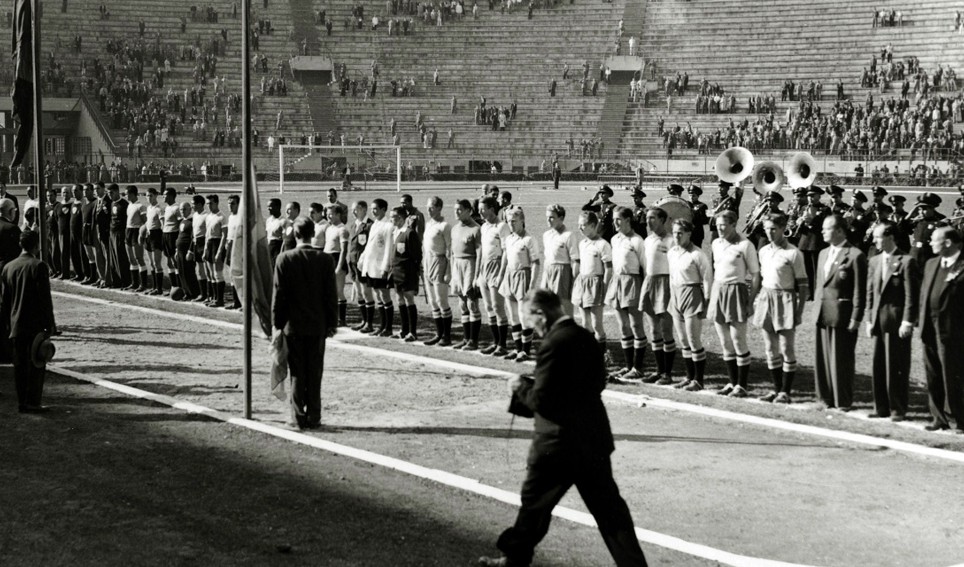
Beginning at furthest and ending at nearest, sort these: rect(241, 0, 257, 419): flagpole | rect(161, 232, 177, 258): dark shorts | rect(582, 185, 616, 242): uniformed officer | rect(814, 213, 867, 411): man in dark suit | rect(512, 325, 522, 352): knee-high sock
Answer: rect(161, 232, 177, 258): dark shorts, rect(582, 185, 616, 242): uniformed officer, rect(512, 325, 522, 352): knee-high sock, rect(814, 213, 867, 411): man in dark suit, rect(241, 0, 257, 419): flagpole

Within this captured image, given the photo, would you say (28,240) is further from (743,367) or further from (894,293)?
(894,293)

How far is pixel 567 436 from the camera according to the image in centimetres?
673

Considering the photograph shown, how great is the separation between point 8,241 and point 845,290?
10027 millimetres

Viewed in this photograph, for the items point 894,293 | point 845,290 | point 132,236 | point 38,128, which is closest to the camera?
point 894,293

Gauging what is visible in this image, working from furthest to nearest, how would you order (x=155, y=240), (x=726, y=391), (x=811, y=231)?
(x=155, y=240), (x=811, y=231), (x=726, y=391)

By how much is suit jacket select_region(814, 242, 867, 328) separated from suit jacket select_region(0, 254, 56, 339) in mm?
8061

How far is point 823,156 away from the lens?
5397cm

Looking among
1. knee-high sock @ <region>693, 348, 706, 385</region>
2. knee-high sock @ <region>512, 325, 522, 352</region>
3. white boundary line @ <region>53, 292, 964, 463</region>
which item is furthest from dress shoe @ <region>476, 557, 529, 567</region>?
knee-high sock @ <region>512, 325, 522, 352</region>

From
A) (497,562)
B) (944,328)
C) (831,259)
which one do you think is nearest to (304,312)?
(497,562)

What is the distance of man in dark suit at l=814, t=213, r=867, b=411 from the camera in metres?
11.9

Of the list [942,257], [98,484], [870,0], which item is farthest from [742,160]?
[870,0]

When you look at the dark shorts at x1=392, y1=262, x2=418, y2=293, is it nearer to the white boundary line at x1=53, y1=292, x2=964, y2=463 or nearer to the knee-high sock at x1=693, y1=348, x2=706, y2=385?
the white boundary line at x1=53, y1=292, x2=964, y2=463

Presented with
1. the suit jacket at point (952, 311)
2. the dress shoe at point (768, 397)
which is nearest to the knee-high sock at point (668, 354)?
the dress shoe at point (768, 397)

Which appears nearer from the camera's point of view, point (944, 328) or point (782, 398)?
point (944, 328)
